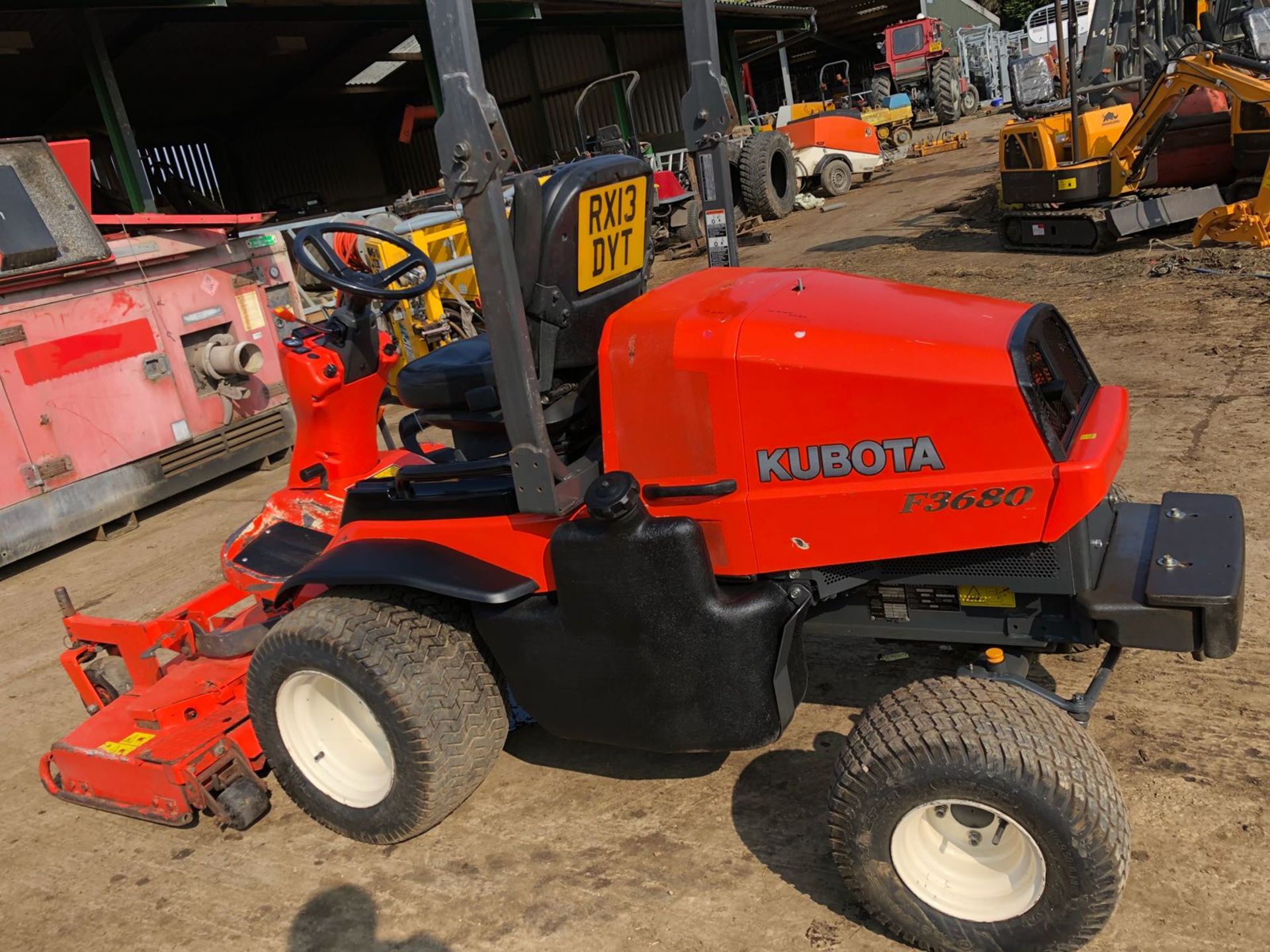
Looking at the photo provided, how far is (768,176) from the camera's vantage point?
14.6m

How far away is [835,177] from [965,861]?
615 inches

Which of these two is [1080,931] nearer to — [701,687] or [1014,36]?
[701,687]

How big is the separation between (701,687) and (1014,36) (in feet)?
95.6

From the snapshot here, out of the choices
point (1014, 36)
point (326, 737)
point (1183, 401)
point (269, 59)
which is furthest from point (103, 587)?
point (1014, 36)

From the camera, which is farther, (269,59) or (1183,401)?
(269,59)

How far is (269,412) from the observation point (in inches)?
288

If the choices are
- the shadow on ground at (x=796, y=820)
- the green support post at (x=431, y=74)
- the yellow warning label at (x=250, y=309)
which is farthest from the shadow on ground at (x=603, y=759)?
the green support post at (x=431, y=74)

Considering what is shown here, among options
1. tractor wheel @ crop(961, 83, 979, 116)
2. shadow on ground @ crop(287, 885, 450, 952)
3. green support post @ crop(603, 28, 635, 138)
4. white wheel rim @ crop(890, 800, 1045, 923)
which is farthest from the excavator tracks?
tractor wheel @ crop(961, 83, 979, 116)

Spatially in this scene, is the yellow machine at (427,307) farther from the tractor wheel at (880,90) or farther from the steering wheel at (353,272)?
the tractor wheel at (880,90)

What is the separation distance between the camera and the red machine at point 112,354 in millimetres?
5879

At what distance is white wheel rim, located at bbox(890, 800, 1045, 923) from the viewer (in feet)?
7.04

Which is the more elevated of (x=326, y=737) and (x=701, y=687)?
(x=701, y=687)

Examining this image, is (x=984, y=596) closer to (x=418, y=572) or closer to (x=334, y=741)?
(x=418, y=572)

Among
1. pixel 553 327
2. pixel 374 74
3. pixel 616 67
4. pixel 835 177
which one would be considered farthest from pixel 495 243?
pixel 374 74
